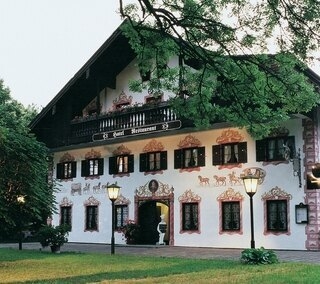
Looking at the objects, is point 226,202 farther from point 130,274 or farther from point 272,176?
point 130,274

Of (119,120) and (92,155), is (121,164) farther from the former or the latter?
(119,120)

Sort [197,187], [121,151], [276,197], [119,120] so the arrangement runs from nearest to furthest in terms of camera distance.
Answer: [276,197]
[197,187]
[119,120]
[121,151]

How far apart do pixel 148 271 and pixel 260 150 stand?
412 inches

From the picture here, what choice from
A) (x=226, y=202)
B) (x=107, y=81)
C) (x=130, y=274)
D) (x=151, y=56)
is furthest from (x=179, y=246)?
(x=151, y=56)

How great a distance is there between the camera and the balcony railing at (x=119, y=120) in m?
23.2

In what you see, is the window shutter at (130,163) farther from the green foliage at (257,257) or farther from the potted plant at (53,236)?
the green foliage at (257,257)

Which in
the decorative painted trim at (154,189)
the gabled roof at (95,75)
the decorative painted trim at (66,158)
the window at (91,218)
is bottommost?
the window at (91,218)

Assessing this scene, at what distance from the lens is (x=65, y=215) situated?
29.7 meters

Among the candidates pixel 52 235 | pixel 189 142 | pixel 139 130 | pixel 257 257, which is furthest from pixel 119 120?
pixel 257 257

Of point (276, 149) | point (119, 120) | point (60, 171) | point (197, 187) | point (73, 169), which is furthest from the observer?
point (60, 171)

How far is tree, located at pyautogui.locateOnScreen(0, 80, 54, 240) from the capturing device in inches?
628

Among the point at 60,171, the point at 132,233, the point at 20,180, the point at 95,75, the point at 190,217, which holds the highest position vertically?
the point at 95,75

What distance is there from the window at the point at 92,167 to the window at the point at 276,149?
915 cm

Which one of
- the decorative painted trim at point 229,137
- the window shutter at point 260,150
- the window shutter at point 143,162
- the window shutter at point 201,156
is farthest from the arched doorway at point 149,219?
the window shutter at point 260,150
